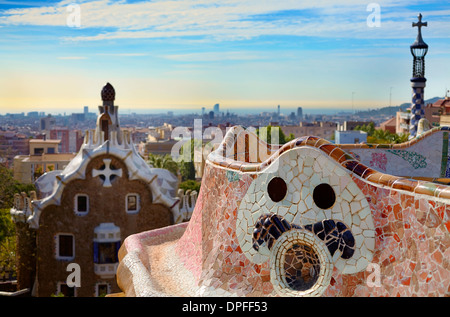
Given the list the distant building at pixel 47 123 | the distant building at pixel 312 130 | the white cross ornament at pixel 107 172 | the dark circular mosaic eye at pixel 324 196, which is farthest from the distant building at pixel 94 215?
the distant building at pixel 47 123

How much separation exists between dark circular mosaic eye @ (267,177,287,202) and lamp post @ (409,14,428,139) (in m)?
16.9

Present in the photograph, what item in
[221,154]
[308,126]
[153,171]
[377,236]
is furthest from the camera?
[308,126]

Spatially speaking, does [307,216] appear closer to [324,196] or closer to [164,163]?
[324,196]

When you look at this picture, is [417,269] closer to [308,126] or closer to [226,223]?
[226,223]

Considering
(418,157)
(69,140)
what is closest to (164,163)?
(418,157)

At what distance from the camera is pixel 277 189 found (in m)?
5.93

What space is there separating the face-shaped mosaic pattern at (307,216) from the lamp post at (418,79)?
55.7 ft

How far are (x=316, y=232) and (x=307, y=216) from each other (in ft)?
0.58

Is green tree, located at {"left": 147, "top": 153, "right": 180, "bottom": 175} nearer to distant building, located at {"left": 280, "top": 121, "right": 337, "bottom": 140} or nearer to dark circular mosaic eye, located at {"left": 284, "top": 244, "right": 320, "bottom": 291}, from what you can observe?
dark circular mosaic eye, located at {"left": 284, "top": 244, "right": 320, "bottom": 291}

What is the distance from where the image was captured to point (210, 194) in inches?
279

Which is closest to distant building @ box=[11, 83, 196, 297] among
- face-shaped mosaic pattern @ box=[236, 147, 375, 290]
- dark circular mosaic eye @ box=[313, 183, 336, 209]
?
face-shaped mosaic pattern @ box=[236, 147, 375, 290]
